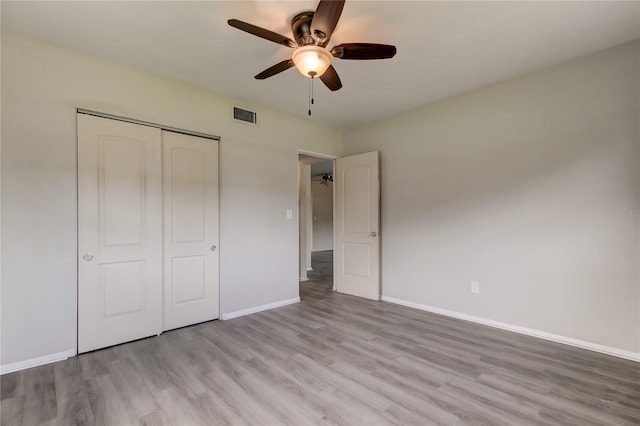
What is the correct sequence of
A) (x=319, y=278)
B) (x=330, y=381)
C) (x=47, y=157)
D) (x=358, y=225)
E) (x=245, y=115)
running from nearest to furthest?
(x=330, y=381) < (x=47, y=157) < (x=245, y=115) < (x=358, y=225) < (x=319, y=278)

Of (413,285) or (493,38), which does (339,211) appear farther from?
(493,38)

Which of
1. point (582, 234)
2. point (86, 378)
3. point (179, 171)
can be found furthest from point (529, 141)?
point (86, 378)

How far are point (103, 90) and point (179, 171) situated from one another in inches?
38.0

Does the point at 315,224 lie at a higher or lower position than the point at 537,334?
higher

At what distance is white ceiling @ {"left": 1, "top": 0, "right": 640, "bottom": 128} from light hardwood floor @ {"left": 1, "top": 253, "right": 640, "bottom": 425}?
8.68ft

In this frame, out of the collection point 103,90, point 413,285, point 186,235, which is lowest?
point 413,285

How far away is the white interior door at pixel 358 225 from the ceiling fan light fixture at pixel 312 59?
2.34 m

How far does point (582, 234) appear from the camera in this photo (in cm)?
272

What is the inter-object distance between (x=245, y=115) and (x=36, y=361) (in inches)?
121

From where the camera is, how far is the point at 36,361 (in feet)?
7.91

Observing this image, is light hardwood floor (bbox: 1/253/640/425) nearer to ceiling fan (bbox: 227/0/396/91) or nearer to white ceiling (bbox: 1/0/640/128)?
ceiling fan (bbox: 227/0/396/91)

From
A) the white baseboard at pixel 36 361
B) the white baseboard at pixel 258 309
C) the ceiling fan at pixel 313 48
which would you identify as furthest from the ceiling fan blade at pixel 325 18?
the white baseboard at pixel 36 361

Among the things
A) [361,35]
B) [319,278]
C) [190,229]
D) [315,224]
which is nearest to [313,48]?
[361,35]

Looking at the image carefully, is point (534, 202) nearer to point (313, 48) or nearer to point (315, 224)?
point (313, 48)
